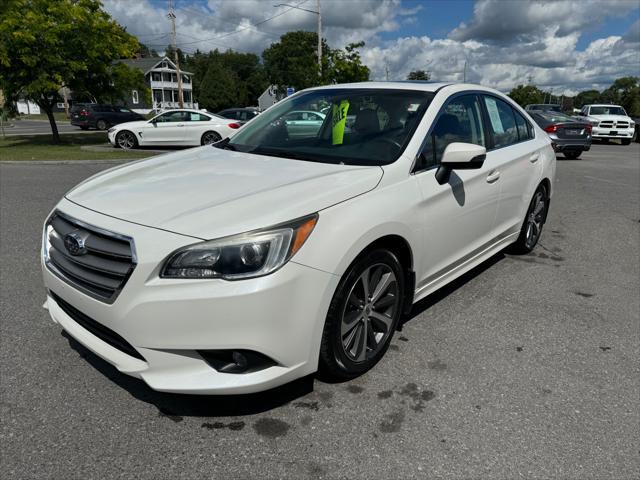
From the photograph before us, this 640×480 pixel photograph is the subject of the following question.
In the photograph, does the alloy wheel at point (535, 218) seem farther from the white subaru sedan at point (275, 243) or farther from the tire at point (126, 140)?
the tire at point (126, 140)

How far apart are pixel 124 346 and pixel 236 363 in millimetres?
557

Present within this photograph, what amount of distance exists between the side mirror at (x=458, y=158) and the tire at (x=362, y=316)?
0.72m

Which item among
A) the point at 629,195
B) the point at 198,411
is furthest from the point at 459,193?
the point at 629,195

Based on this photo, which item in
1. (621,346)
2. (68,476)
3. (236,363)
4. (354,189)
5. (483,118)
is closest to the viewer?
(68,476)

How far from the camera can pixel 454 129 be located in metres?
3.56

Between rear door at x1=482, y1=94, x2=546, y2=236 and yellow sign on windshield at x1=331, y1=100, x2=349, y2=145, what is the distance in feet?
4.01

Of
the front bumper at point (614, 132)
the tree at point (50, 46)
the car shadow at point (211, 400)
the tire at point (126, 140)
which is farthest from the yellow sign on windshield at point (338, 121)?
the front bumper at point (614, 132)

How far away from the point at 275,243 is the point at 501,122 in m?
3.01

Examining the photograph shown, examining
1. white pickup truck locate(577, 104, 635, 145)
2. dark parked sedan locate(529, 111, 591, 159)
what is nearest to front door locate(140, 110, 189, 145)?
dark parked sedan locate(529, 111, 591, 159)

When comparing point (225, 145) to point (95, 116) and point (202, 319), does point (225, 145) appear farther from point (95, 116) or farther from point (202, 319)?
point (95, 116)

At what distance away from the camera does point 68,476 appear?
82.9 inches

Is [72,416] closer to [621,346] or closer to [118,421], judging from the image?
[118,421]

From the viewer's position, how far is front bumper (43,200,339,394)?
214 cm

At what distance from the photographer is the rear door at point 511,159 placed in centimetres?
411
